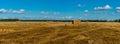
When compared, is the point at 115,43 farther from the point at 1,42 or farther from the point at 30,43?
the point at 1,42

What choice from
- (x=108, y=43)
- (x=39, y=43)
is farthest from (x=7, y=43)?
(x=108, y=43)

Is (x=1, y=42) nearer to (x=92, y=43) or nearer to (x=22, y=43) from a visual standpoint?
(x=22, y=43)

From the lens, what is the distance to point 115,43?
2202 cm

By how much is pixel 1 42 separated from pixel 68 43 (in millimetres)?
5629

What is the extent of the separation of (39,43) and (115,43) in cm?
632

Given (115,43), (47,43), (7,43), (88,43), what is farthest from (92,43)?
(7,43)

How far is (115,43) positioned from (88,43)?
2272 mm

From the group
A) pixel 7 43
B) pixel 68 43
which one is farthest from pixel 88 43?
pixel 7 43

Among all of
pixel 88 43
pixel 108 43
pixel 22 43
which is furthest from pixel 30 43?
pixel 108 43

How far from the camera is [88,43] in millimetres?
Result: 21844

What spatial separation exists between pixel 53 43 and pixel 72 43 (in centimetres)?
158

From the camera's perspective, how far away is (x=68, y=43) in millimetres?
21797

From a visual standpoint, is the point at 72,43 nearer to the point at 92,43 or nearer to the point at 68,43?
the point at 68,43

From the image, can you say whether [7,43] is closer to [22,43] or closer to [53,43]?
[22,43]
